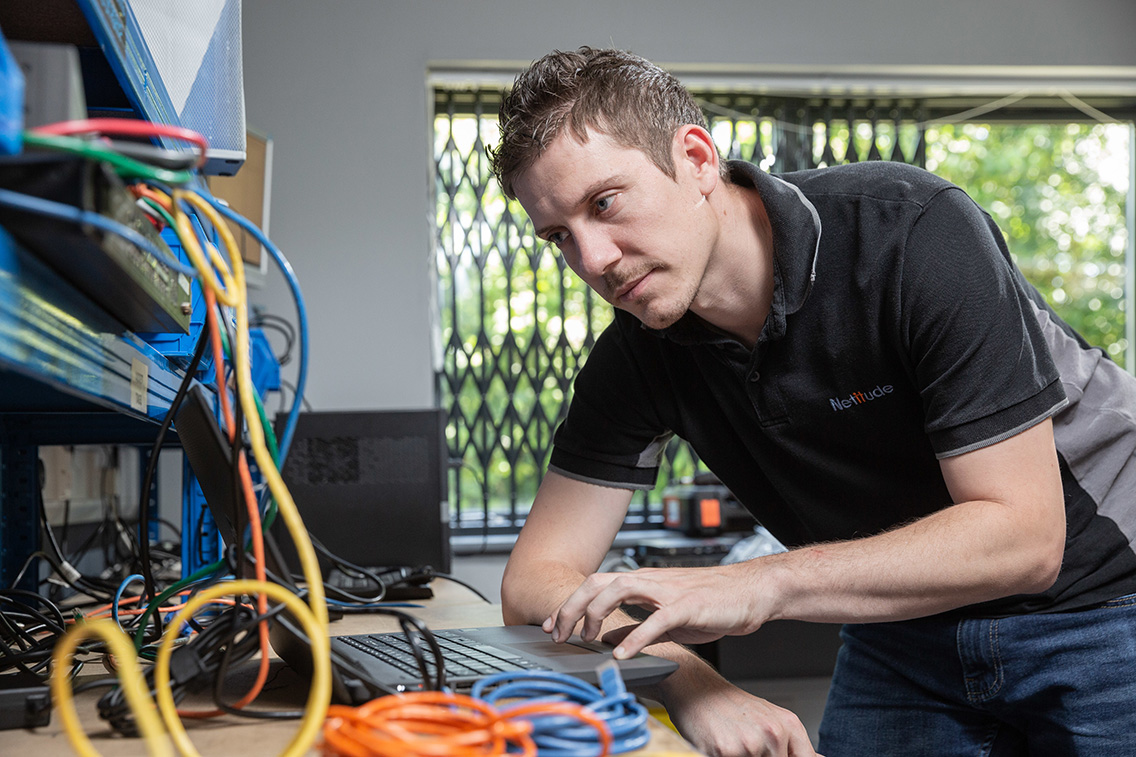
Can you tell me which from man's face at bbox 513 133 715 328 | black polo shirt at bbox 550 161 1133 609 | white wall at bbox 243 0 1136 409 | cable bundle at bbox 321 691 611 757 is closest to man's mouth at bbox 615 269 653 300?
man's face at bbox 513 133 715 328

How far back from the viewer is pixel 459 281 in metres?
2.77

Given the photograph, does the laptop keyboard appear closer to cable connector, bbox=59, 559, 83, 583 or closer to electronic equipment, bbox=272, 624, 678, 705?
electronic equipment, bbox=272, 624, 678, 705

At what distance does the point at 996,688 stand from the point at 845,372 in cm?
48

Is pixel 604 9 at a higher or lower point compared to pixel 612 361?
higher

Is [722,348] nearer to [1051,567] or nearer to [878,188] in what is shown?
[878,188]

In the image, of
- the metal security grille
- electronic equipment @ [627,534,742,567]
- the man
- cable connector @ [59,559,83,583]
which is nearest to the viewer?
the man

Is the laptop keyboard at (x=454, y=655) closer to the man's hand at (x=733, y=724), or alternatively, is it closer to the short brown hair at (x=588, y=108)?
the man's hand at (x=733, y=724)

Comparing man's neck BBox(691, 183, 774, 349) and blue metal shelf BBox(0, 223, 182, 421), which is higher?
man's neck BBox(691, 183, 774, 349)

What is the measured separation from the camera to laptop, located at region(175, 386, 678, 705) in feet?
1.93

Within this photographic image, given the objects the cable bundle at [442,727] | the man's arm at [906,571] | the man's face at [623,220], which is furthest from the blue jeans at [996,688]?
the cable bundle at [442,727]

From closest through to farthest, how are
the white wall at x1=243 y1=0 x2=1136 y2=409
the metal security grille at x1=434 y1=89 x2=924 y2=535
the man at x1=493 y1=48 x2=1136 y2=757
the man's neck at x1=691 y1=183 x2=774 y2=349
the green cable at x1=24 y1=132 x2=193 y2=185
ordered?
the green cable at x1=24 y1=132 x2=193 y2=185 < the man at x1=493 y1=48 x2=1136 y2=757 < the man's neck at x1=691 y1=183 x2=774 y2=349 < the white wall at x1=243 y1=0 x2=1136 y2=409 < the metal security grille at x1=434 y1=89 x2=924 y2=535

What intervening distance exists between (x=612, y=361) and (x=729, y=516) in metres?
1.31

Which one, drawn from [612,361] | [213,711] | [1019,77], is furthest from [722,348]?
[1019,77]

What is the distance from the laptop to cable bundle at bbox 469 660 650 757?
5cm
